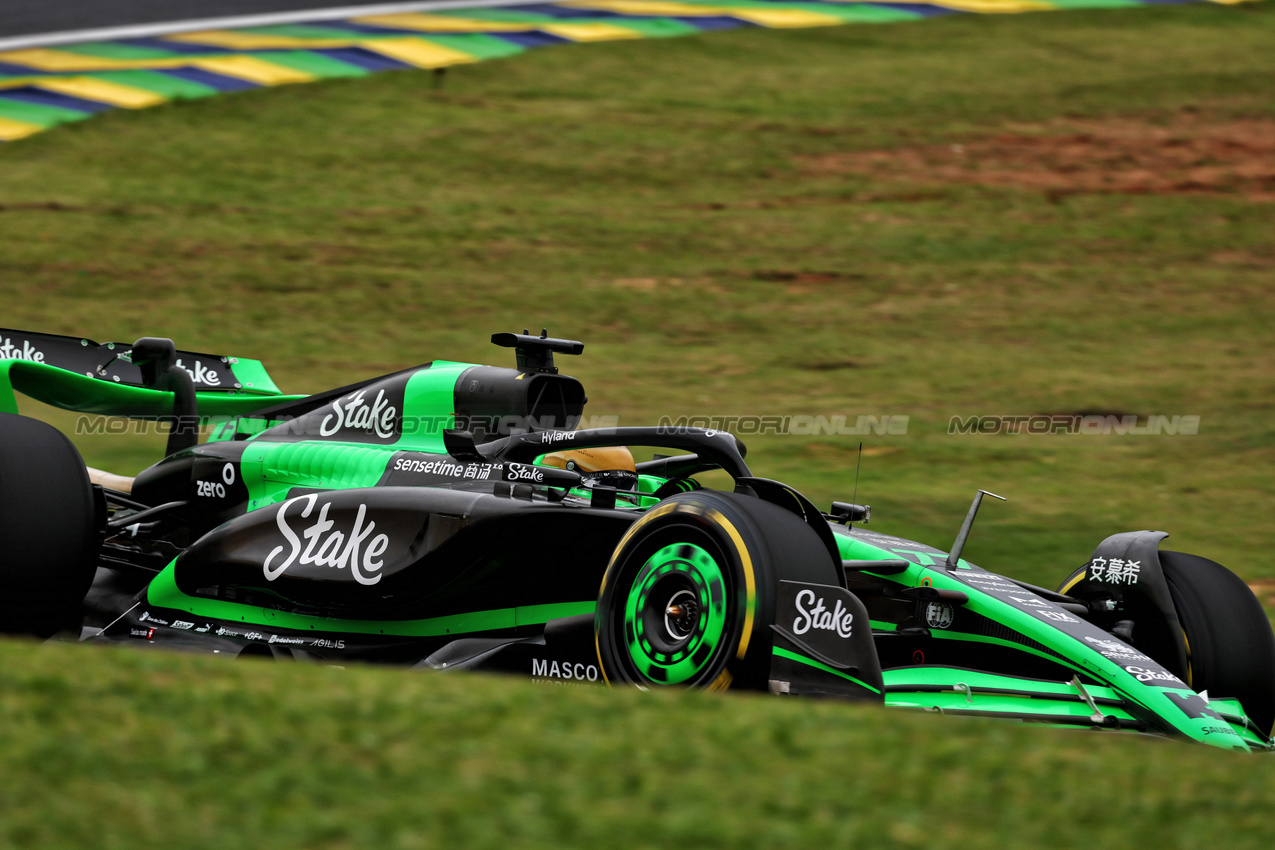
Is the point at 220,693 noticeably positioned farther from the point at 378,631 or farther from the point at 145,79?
the point at 145,79

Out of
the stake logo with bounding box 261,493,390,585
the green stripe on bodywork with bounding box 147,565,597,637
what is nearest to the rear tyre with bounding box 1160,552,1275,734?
the green stripe on bodywork with bounding box 147,565,597,637

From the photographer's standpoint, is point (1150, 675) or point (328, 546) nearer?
point (1150, 675)

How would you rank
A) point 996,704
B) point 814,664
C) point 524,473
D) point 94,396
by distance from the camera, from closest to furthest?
1. point 814,664
2. point 996,704
3. point 524,473
4. point 94,396

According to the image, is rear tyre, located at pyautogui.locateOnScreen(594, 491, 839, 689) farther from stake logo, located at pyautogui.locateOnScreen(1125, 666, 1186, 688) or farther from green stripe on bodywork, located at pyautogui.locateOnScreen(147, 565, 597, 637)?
stake logo, located at pyautogui.locateOnScreen(1125, 666, 1186, 688)

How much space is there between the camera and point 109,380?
7344 millimetres

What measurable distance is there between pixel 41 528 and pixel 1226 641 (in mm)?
4600

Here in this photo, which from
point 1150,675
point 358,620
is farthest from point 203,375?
point 1150,675

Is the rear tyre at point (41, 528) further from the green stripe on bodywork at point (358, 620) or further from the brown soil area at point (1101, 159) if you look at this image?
the brown soil area at point (1101, 159)

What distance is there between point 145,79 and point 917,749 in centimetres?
1850

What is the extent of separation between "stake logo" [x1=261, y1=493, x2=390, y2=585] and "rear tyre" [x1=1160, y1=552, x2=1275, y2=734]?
313cm

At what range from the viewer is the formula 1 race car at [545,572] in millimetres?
4426

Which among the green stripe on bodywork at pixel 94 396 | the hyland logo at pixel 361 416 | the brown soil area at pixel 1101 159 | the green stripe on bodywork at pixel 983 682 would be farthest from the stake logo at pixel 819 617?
the brown soil area at pixel 1101 159

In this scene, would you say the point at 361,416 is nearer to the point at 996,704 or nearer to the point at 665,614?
the point at 665,614

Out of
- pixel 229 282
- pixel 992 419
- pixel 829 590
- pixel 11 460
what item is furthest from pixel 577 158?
pixel 829 590
